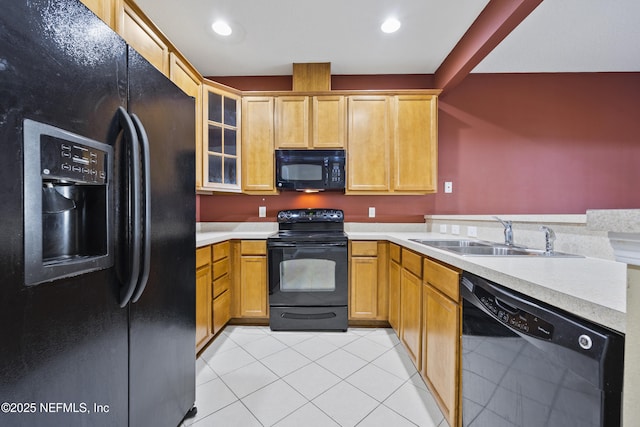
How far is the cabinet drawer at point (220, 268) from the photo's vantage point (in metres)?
2.09

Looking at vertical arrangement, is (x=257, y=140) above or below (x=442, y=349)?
above

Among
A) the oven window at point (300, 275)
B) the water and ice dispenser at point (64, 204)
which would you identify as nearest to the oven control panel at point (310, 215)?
the oven window at point (300, 275)

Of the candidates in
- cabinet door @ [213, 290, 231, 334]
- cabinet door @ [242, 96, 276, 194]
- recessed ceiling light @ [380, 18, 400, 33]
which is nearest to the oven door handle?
cabinet door @ [213, 290, 231, 334]

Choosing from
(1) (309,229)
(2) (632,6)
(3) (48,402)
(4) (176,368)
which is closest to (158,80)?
(3) (48,402)

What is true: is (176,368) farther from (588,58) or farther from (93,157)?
(588,58)

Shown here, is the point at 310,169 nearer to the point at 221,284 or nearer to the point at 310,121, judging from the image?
the point at 310,121

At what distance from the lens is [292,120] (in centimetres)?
261

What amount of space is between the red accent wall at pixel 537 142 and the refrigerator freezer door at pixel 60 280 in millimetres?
2232

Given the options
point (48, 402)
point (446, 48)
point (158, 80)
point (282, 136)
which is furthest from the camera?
point (282, 136)

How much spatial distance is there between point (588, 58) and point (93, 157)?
4.03m

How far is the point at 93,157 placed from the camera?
0.72 m

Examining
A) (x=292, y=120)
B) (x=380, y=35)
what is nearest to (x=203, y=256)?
(x=292, y=120)

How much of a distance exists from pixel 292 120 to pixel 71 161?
7.04ft

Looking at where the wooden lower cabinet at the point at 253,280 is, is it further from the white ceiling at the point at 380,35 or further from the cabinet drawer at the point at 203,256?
the white ceiling at the point at 380,35
